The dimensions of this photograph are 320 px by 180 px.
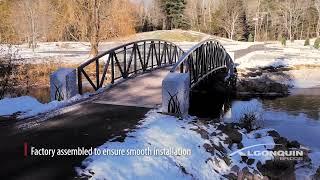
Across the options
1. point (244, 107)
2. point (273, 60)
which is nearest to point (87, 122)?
point (244, 107)

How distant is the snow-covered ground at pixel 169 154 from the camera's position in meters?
6.43

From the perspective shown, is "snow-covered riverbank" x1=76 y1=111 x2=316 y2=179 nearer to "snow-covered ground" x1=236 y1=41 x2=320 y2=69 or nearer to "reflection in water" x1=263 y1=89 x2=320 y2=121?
"reflection in water" x1=263 y1=89 x2=320 y2=121

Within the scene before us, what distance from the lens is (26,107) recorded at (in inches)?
406

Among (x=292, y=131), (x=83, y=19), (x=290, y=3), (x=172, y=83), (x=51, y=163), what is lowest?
(x=292, y=131)

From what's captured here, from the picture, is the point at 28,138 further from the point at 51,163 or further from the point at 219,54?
the point at 219,54

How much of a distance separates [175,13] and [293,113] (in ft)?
202

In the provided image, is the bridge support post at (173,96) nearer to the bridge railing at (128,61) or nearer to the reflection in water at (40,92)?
the bridge railing at (128,61)

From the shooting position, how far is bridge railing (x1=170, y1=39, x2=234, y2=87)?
1321 cm

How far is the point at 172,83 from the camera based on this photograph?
10.2m

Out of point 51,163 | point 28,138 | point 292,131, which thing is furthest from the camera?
point 292,131

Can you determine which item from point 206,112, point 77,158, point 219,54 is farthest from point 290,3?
point 77,158

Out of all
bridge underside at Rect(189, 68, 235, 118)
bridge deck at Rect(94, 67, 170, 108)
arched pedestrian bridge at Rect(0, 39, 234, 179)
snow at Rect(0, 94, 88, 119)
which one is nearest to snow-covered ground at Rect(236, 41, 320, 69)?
bridge underside at Rect(189, 68, 235, 118)

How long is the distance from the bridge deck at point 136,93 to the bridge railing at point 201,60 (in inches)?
41.1

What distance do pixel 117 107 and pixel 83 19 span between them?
51.6ft
